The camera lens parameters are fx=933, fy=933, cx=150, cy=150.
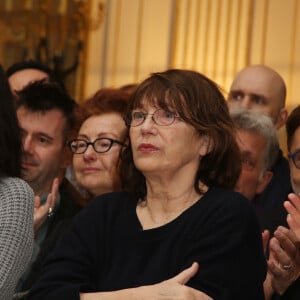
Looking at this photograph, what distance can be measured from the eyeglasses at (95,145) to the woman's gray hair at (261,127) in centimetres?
60

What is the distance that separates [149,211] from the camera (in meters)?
3.25

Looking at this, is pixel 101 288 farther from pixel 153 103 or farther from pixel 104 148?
pixel 104 148

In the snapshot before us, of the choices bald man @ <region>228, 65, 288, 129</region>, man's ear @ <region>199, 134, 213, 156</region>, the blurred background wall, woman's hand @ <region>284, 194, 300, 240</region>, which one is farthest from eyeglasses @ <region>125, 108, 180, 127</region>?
the blurred background wall

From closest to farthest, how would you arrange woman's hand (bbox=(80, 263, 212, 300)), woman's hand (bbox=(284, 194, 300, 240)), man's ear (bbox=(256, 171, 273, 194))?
woman's hand (bbox=(80, 263, 212, 300)) → woman's hand (bbox=(284, 194, 300, 240)) → man's ear (bbox=(256, 171, 273, 194))

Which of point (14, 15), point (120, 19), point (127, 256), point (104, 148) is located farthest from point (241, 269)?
point (14, 15)

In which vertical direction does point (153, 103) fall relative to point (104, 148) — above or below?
above

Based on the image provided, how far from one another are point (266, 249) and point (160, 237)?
73 cm

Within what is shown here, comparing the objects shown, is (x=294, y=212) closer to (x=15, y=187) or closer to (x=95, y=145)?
(x=15, y=187)

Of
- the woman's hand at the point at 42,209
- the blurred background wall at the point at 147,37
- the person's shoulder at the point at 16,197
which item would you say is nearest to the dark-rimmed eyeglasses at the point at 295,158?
the woman's hand at the point at 42,209

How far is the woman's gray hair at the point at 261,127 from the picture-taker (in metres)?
4.41

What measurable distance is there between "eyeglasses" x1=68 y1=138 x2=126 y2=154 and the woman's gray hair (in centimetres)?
60

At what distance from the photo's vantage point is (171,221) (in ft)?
10.2

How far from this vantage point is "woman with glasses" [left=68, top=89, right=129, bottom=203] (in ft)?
13.9

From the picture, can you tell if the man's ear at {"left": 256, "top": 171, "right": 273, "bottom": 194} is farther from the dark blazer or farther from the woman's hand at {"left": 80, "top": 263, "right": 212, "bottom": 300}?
the woman's hand at {"left": 80, "top": 263, "right": 212, "bottom": 300}
